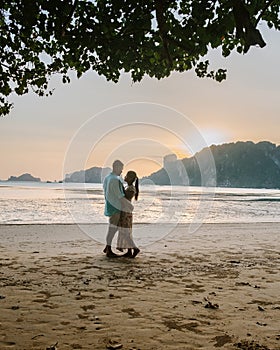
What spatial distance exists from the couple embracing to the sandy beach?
36cm

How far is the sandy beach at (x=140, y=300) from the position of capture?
3902mm

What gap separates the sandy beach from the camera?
Result: 390 centimetres

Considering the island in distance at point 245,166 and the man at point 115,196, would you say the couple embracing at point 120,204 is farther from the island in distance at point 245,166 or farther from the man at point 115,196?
the island in distance at point 245,166

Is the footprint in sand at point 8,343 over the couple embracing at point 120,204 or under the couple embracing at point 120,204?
under

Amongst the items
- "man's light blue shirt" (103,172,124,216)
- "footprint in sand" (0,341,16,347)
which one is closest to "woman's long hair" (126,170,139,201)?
"man's light blue shirt" (103,172,124,216)

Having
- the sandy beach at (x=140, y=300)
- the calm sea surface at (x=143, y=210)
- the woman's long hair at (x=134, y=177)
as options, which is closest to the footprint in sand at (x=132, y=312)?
the sandy beach at (x=140, y=300)

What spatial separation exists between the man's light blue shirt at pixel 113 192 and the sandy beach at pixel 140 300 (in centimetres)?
110

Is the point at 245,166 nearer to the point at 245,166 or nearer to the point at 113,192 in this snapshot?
the point at 245,166

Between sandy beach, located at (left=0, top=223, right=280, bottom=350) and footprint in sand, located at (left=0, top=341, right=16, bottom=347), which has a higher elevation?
footprint in sand, located at (left=0, top=341, right=16, bottom=347)

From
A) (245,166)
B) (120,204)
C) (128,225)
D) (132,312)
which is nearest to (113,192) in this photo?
(120,204)

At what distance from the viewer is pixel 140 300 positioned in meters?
5.30

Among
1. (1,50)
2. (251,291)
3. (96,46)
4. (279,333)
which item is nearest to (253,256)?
(251,291)

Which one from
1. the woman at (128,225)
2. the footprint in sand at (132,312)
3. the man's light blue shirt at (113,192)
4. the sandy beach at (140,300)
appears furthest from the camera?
the woman at (128,225)

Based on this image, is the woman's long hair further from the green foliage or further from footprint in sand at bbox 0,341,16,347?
footprint in sand at bbox 0,341,16,347
